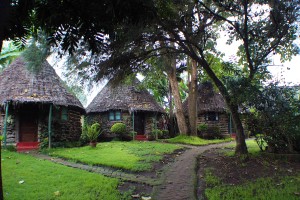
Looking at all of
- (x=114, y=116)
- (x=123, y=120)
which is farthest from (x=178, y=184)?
(x=114, y=116)

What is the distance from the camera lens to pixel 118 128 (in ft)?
64.2

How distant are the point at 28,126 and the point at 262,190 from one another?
45.8ft

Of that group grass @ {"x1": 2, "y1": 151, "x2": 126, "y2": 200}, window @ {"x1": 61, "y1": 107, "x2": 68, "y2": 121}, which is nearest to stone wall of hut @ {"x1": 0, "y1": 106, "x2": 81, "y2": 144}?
window @ {"x1": 61, "y1": 107, "x2": 68, "y2": 121}

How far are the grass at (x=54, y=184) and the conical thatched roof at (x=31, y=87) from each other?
6.73 metres

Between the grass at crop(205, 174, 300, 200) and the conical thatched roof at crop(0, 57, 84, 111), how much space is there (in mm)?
11276

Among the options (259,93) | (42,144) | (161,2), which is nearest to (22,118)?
(42,144)

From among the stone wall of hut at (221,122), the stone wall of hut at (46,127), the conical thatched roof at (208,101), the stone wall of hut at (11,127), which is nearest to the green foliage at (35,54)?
the stone wall of hut at (46,127)

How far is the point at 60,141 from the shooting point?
15.4m

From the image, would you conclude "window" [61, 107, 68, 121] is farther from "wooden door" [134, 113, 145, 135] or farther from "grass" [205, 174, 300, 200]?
"grass" [205, 174, 300, 200]

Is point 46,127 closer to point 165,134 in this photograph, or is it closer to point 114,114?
point 114,114

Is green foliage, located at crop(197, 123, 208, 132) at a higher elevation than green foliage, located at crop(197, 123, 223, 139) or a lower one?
higher

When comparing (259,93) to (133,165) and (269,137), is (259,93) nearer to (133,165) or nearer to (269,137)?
(269,137)

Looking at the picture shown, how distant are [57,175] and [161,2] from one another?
18.1ft

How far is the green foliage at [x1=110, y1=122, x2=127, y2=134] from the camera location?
64.3ft
